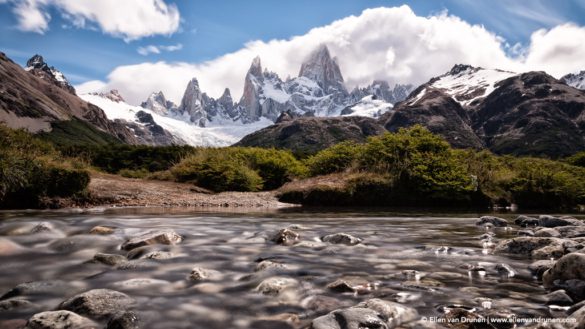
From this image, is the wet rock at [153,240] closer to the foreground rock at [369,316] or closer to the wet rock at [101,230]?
the wet rock at [101,230]

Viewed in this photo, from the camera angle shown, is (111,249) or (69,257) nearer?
(69,257)

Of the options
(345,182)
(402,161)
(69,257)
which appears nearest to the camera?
(69,257)

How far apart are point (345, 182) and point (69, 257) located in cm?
2311

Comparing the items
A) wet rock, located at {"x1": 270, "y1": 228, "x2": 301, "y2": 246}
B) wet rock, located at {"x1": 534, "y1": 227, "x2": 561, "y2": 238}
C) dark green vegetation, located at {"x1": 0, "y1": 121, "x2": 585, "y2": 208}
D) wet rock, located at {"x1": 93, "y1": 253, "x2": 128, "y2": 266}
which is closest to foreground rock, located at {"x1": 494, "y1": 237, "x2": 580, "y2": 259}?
wet rock, located at {"x1": 534, "y1": 227, "x2": 561, "y2": 238}

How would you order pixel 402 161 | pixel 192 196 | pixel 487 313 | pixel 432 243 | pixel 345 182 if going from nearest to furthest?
pixel 487 313, pixel 432 243, pixel 192 196, pixel 345 182, pixel 402 161

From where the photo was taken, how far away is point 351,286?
6711 mm

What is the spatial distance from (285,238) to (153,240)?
3.40 meters

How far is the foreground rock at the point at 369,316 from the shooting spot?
4.97 m

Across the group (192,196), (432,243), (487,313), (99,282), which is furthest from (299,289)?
(192,196)

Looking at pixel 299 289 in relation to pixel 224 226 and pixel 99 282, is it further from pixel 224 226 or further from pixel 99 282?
pixel 224 226

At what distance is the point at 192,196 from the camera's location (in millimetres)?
26703

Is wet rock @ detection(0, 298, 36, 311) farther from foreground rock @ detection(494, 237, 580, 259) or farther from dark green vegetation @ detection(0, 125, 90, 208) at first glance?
dark green vegetation @ detection(0, 125, 90, 208)

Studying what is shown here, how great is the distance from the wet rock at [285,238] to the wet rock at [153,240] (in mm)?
2521

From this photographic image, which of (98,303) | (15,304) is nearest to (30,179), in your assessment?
(15,304)
